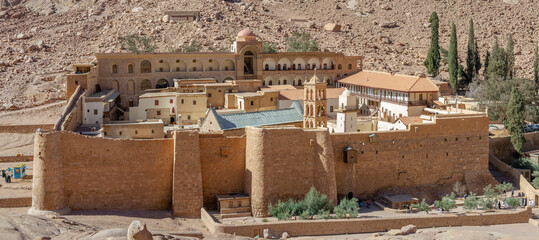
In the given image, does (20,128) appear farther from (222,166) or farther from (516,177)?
(516,177)

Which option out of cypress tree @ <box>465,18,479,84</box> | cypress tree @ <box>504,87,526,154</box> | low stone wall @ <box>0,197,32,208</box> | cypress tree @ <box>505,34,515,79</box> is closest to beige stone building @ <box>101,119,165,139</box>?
low stone wall @ <box>0,197,32,208</box>

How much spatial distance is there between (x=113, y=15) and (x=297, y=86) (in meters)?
26.7

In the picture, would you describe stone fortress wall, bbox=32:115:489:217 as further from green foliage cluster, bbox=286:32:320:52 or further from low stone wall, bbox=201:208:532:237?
green foliage cluster, bbox=286:32:320:52

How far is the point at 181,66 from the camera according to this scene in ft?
177

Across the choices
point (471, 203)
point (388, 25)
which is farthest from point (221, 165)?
point (388, 25)

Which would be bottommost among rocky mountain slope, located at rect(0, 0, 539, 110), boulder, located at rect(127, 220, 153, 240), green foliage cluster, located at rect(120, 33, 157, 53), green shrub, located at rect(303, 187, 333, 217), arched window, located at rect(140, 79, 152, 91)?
green shrub, located at rect(303, 187, 333, 217)

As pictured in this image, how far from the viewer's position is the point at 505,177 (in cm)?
4109

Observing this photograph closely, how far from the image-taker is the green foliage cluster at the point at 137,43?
198 feet

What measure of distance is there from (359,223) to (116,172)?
435 inches

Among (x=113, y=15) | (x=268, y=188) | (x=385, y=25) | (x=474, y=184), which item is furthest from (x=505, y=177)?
(x=113, y=15)

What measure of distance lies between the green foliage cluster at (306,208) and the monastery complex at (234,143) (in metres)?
0.70

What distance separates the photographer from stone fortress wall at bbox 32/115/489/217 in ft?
102

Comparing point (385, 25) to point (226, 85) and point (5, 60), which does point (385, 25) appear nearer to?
point (226, 85)

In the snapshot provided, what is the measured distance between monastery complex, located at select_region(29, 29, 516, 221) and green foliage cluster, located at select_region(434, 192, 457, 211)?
7.34 ft
